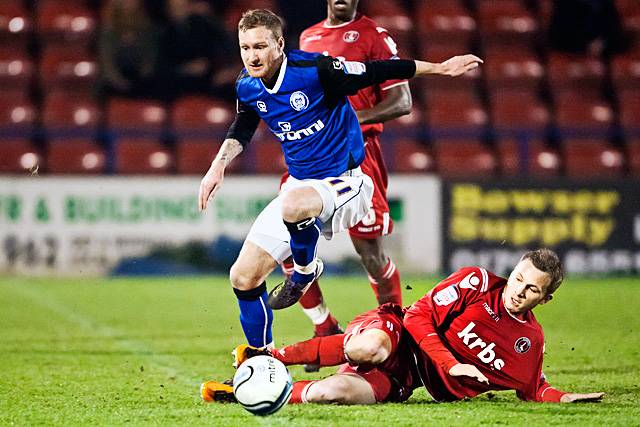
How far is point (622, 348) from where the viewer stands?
721 centimetres

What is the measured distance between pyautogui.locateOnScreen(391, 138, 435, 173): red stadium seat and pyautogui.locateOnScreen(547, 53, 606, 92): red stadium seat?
217 cm

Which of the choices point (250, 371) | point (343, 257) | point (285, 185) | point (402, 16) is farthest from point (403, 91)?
point (402, 16)

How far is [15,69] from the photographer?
13.7 metres

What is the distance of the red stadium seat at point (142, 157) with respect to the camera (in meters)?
12.4

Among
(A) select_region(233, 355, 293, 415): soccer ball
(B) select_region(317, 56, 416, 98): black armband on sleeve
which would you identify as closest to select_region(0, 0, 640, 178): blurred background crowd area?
A: (B) select_region(317, 56, 416, 98): black armband on sleeve

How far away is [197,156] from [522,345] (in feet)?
26.7

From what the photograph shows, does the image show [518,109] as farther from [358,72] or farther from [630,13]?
[358,72]

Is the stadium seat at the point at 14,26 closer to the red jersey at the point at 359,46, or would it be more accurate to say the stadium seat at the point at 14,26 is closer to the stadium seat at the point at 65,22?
the stadium seat at the point at 65,22

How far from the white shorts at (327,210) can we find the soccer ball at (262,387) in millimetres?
902

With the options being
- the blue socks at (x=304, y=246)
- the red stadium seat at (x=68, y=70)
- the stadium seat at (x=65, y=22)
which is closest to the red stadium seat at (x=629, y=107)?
the red stadium seat at (x=68, y=70)

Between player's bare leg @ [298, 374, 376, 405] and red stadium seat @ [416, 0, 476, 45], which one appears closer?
player's bare leg @ [298, 374, 376, 405]

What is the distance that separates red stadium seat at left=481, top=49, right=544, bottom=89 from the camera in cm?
1386

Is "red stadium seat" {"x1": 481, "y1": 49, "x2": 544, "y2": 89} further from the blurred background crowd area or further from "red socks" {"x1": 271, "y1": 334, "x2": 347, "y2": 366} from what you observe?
"red socks" {"x1": 271, "y1": 334, "x2": 347, "y2": 366}

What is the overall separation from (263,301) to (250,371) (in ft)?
2.94
